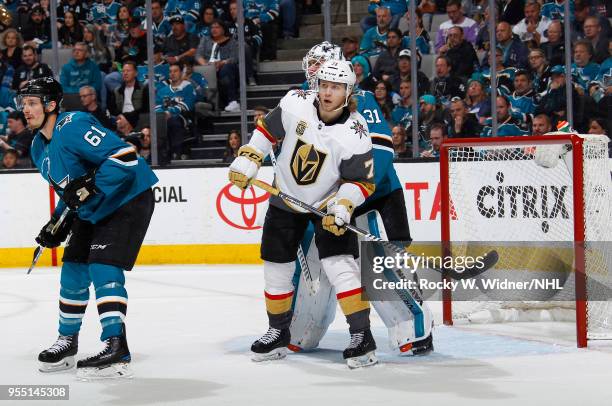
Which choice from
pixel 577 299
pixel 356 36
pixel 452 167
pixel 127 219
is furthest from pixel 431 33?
pixel 127 219

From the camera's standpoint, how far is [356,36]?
9914 mm

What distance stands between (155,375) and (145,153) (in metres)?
4.93

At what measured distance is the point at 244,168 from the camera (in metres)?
4.78

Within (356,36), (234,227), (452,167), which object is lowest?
(234,227)

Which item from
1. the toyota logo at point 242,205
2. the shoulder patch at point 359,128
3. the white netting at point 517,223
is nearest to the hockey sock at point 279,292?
the shoulder patch at point 359,128

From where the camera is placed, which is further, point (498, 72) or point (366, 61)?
point (366, 61)

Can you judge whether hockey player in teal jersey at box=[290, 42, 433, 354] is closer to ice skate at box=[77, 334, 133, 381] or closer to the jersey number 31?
the jersey number 31

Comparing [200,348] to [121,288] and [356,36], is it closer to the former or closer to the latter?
[121,288]

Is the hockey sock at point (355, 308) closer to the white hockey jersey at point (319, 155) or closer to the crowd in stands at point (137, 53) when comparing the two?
the white hockey jersey at point (319, 155)

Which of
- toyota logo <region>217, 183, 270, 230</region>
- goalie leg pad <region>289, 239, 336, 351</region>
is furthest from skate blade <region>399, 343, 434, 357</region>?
toyota logo <region>217, 183, 270, 230</region>

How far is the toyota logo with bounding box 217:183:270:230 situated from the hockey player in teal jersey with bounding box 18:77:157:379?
423cm

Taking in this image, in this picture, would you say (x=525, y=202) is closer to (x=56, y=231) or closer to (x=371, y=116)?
(x=371, y=116)

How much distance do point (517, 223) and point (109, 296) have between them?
2.48 m

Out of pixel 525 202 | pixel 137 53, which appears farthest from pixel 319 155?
pixel 137 53
